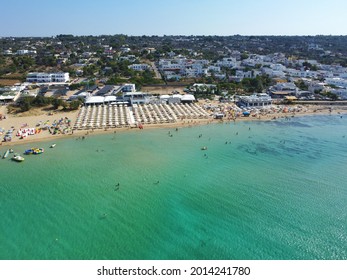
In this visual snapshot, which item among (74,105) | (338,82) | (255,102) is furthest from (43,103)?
(338,82)

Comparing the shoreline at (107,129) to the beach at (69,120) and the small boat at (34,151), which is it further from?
the small boat at (34,151)

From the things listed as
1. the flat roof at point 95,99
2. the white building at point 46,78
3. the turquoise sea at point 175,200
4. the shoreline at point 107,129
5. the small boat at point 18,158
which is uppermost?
the white building at point 46,78

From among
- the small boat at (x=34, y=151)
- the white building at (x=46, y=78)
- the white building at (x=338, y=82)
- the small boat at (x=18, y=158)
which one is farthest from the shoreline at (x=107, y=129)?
the white building at (x=46, y=78)

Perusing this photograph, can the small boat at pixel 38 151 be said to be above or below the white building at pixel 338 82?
below

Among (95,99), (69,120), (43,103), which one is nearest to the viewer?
(69,120)

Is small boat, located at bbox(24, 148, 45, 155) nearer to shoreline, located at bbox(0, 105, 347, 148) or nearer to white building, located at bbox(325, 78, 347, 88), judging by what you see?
shoreline, located at bbox(0, 105, 347, 148)

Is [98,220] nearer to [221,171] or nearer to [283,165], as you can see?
[221,171]

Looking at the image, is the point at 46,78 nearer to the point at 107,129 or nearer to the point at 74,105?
the point at 74,105

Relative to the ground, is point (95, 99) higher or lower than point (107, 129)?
higher

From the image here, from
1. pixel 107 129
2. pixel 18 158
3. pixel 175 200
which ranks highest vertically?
pixel 107 129
